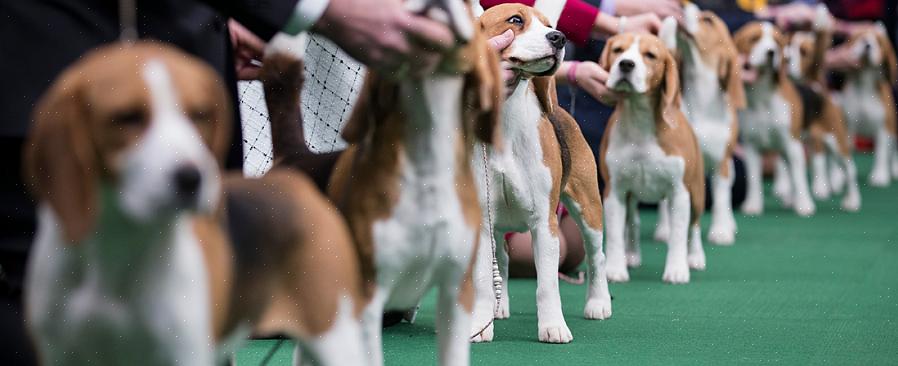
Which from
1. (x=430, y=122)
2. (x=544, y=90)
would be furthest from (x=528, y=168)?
(x=430, y=122)

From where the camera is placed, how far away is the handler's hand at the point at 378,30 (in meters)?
1.51

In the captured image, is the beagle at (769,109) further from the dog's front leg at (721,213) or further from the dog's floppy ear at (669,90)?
the dog's floppy ear at (669,90)

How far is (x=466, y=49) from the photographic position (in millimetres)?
1730

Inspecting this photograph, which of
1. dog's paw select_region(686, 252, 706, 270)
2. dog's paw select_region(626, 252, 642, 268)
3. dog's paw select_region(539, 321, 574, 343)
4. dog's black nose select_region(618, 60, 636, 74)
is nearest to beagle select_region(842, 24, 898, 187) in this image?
dog's paw select_region(686, 252, 706, 270)

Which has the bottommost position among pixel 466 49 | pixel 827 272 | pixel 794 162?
pixel 794 162

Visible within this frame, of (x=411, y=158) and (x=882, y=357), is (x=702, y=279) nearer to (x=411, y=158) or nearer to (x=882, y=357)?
(x=882, y=357)

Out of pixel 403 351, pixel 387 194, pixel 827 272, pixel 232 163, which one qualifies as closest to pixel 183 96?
pixel 387 194

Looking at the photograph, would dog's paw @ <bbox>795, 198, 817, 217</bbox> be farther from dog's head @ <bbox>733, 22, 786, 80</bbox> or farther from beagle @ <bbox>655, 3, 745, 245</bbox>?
beagle @ <bbox>655, 3, 745, 245</bbox>

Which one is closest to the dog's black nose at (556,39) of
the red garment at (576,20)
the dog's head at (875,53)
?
the red garment at (576,20)

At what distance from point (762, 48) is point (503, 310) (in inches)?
191

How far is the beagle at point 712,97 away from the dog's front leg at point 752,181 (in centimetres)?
158

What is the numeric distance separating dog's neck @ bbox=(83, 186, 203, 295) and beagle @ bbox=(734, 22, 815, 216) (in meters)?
7.86

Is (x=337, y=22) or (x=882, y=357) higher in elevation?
(x=337, y=22)

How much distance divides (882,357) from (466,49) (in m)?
2.43
